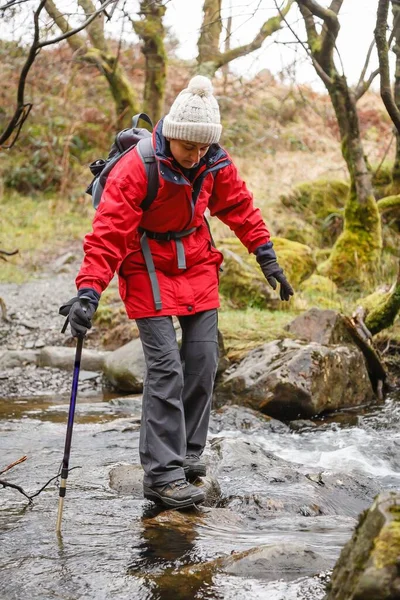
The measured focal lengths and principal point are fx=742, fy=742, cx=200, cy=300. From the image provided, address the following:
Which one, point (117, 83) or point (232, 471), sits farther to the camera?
point (117, 83)

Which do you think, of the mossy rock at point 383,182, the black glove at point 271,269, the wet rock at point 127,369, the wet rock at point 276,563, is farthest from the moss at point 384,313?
the mossy rock at point 383,182

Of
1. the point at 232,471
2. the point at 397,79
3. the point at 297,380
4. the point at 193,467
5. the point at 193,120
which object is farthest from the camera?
the point at 397,79

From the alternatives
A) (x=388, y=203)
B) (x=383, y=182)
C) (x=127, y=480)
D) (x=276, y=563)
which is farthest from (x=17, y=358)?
(x=383, y=182)

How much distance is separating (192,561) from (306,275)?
8.05 meters

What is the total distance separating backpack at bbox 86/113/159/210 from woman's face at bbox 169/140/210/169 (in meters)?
0.12

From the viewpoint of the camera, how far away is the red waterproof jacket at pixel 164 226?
3.79 m

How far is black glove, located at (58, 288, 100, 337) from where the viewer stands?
141 inches

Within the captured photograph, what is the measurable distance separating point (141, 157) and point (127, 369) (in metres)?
4.23

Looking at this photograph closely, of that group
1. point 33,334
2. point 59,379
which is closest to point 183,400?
point 59,379

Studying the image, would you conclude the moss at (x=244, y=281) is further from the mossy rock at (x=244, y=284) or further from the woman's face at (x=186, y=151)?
the woman's face at (x=186, y=151)

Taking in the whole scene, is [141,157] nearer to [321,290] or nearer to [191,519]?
[191,519]

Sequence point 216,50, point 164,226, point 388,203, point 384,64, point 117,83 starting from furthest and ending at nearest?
point 117,83
point 216,50
point 388,203
point 384,64
point 164,226

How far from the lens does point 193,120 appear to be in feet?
12.5

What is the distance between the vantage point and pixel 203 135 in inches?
150
